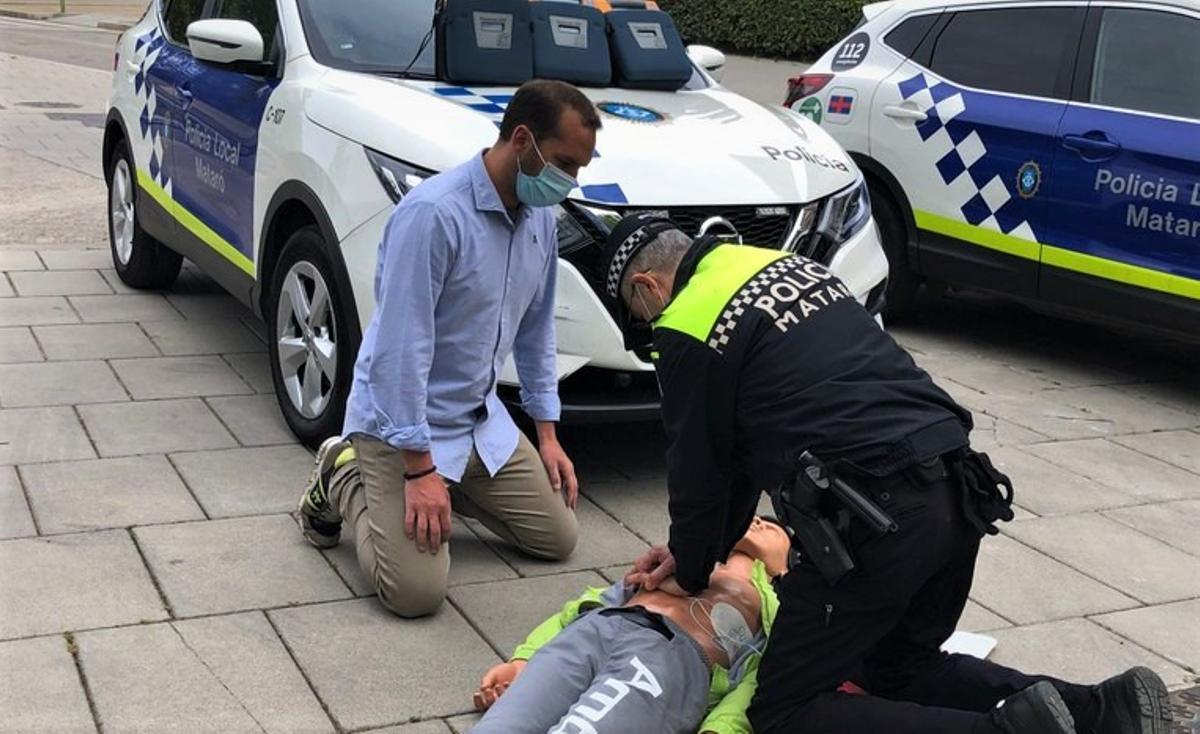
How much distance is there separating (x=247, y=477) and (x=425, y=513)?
3.98 ft

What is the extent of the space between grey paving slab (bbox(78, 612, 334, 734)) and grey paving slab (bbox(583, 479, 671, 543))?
53.2 inches

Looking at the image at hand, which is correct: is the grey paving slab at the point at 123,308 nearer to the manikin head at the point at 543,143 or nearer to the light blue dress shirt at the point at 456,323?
the light blue dress shirt at the point at 456,323

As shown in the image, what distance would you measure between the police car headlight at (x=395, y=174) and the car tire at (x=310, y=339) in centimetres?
37

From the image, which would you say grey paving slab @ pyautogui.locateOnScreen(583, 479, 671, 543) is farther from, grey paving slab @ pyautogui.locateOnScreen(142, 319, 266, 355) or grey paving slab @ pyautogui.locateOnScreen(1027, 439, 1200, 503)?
grey paving slab @ pyautogui.locateOnScreen(142, 319, 266, 355)

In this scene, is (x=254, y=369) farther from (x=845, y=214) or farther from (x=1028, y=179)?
(x=1028, y=179)

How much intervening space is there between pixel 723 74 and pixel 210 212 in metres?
13.3

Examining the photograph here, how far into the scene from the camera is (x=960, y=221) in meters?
6.99

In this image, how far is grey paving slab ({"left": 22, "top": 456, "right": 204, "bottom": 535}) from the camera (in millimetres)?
4363

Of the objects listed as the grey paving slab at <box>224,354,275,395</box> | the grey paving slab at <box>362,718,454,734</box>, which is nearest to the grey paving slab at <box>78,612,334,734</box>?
the grey paving slab at <box>362,718,454,734</box>

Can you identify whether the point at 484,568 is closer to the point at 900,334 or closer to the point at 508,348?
the point at 508,348

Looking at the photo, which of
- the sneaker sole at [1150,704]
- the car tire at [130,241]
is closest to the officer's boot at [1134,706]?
the sneaker sole at [1150,704]

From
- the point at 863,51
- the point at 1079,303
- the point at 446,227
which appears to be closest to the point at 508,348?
the point at 446,227

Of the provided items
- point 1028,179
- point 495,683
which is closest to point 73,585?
point 495,683

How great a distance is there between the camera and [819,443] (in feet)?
9.58
